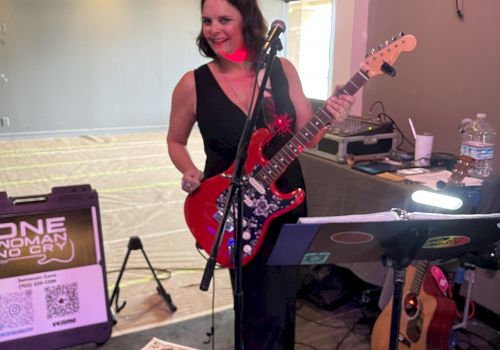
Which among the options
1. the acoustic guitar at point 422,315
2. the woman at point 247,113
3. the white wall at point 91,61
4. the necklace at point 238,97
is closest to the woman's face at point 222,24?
the woman at point 247,113

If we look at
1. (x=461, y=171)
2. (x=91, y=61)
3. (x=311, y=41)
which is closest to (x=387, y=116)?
(x=461, y=171)

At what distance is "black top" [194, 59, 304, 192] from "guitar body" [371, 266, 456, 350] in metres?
0.78

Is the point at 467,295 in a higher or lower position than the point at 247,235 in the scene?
lower

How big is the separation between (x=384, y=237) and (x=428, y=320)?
36.3 inches

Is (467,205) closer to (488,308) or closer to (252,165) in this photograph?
(488,308)

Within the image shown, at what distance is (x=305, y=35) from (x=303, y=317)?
665 cm

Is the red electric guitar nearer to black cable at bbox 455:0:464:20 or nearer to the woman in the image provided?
the woman

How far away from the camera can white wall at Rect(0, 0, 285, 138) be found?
6.90 m

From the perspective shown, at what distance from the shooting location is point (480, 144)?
2314 millimetres

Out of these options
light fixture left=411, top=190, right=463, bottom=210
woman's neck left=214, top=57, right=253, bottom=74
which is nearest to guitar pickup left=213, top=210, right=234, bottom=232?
woman's neck left=214, top=57, right=253, bottom=74

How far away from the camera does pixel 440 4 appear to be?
8.65 ft

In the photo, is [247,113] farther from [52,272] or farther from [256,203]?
[52,272]

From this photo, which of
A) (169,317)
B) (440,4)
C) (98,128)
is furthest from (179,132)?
(98,128)

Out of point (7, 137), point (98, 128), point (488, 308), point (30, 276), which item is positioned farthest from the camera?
point (98, 128)
